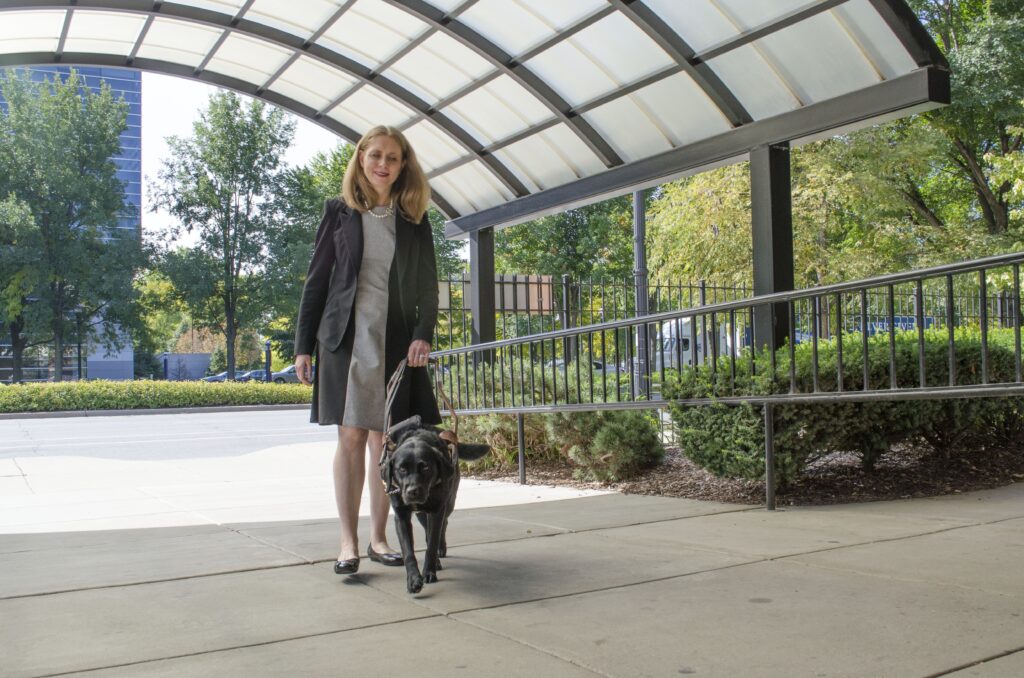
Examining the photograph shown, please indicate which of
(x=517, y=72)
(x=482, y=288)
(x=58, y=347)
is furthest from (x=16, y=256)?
(x=517, y=72)

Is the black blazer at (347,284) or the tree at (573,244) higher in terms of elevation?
the tree at (573,244)

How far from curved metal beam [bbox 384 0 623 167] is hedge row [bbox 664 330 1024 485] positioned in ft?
10.0

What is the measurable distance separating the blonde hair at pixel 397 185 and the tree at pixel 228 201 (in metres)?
34.3

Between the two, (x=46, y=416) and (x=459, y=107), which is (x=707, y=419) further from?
(x=46, y=416)

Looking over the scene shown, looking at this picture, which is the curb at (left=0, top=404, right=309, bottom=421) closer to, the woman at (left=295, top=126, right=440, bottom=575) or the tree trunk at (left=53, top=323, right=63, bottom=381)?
the tree trunk at (left=53, top=323, right=63, bottom=381)

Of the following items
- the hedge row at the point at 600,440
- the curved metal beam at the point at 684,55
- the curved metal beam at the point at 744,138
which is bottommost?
the hedge row at the point at 600,440

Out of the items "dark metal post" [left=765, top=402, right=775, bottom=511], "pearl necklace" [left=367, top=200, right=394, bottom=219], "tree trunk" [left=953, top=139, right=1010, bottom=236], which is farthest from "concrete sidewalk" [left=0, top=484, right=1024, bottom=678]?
"tree trunk" [left=953, top=139, right=1010, bottom=236]

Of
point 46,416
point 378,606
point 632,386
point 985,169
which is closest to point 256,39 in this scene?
point 632,386

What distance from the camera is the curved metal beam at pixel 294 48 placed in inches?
327

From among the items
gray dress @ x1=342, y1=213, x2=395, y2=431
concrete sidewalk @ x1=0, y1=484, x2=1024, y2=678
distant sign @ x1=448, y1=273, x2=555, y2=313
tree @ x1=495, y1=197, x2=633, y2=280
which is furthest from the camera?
tree @ x1=495, y1=197, x2=633, y2=280

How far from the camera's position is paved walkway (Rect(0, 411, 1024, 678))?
2.71 meters

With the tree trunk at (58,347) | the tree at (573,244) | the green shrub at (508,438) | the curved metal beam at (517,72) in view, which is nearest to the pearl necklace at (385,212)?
the curved metal beam at (517,72)

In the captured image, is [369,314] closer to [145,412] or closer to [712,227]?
[712,227]

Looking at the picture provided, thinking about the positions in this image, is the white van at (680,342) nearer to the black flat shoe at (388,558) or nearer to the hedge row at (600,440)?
the hedge row at (600,440)
